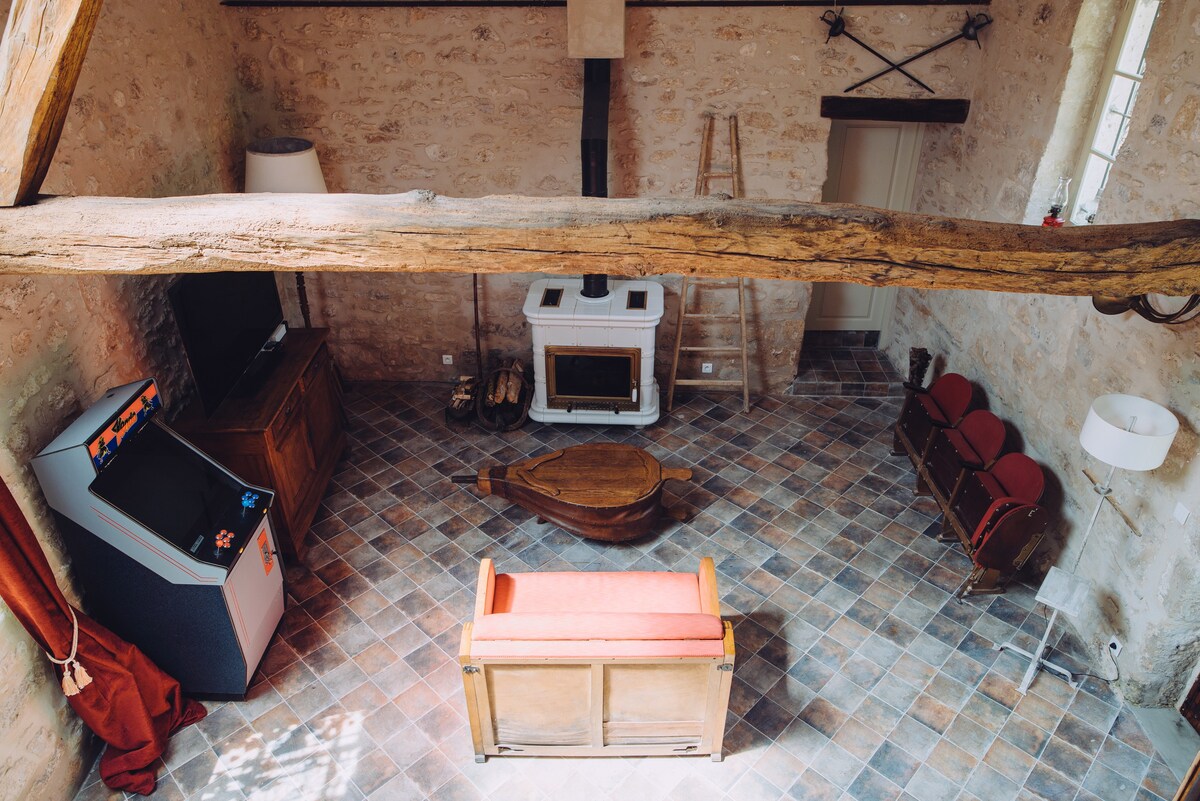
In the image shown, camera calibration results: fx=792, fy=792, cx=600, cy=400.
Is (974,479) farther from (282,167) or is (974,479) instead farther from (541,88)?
(282,167)

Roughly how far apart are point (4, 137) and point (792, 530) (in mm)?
4710

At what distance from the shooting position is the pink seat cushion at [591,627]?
11.5ft

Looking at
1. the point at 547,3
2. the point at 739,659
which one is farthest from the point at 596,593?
the point at 547,3

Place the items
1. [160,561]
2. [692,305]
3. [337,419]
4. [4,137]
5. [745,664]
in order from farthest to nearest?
[692,305]
[337,419]
[745,664]
[160,561]
[4,137]

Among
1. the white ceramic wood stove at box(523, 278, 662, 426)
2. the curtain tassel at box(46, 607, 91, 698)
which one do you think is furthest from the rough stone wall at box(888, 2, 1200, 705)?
the curtain tassel at box(46, 607, 91, 698)

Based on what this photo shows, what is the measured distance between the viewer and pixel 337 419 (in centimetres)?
617

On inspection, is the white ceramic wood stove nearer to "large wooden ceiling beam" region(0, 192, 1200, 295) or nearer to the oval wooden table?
the oval wooden table

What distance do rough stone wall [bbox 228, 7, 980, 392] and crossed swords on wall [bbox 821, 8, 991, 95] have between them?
52 mm

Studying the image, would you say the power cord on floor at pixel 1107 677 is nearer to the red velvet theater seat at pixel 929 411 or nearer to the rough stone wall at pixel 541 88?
the red velvet theater seat at pixel 929 411

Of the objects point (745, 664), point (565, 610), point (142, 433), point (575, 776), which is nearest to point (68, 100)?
point (142, 433)

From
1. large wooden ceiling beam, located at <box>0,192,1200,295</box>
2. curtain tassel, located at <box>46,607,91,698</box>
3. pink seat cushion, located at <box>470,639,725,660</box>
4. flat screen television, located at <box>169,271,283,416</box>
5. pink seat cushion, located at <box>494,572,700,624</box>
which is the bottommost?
pink seat cushion, located at <box>494,572,700,624</box>

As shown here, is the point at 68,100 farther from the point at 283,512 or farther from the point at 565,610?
the point at 565,610

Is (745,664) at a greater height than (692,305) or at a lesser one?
lesser

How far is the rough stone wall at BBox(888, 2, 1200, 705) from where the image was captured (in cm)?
380
